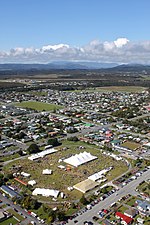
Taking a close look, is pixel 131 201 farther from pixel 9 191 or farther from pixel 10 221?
pixel 9 191

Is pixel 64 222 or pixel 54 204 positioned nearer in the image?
pixel 64 222

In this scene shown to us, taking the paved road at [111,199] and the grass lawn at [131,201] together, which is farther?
the grass lawn at [131,201]

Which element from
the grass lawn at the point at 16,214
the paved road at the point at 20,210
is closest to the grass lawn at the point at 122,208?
the paved road at the point at 20,210

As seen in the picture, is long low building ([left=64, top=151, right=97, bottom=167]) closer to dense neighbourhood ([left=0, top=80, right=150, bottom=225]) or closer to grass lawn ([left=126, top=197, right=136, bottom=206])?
dense neighbourhood ([left=0, top=80, right=150, bottom=225])

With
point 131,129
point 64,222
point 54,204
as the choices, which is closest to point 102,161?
point 54,204

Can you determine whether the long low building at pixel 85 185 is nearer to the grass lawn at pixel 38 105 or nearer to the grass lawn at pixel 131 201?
the grass lawn at pixel 131 201

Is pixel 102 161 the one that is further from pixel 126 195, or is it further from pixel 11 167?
pixel 11 167

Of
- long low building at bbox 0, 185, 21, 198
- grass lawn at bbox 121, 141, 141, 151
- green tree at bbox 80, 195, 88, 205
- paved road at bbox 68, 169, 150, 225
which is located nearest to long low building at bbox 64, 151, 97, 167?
paved road at bbox 68, 169, 150, 225
